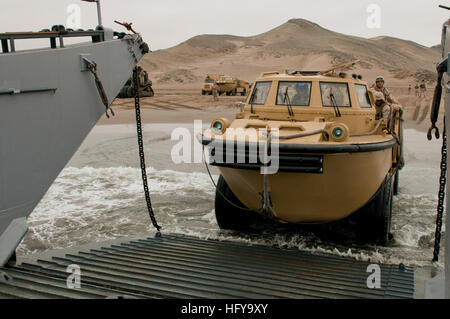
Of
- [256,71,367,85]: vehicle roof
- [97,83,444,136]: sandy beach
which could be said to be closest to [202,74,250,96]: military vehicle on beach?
[97,83,444,136]: sandy beach

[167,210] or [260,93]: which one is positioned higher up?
[260,93]

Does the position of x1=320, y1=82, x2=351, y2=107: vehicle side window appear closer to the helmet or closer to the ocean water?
the helmet

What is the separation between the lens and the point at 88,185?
9258 mm

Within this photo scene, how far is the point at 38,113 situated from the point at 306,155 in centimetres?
250

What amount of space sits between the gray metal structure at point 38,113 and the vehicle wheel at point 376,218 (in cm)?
322

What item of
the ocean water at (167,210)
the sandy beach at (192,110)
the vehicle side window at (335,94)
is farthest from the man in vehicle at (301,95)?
the sandy beach at (192,110)

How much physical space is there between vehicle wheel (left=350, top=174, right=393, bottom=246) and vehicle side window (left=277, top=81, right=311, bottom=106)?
139cm

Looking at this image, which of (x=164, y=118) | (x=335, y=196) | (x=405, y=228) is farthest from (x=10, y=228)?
(x=164, y=118)

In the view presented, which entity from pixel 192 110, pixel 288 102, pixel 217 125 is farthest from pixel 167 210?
pixel 192 110

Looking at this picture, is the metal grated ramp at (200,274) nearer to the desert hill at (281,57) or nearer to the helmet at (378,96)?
the helmet at (378,96)

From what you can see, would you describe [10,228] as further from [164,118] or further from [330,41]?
[330,41]

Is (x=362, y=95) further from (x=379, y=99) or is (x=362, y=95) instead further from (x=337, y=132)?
(x=337, y=132)

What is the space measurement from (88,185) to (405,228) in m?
5.98

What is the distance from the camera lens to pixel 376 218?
5.41m
